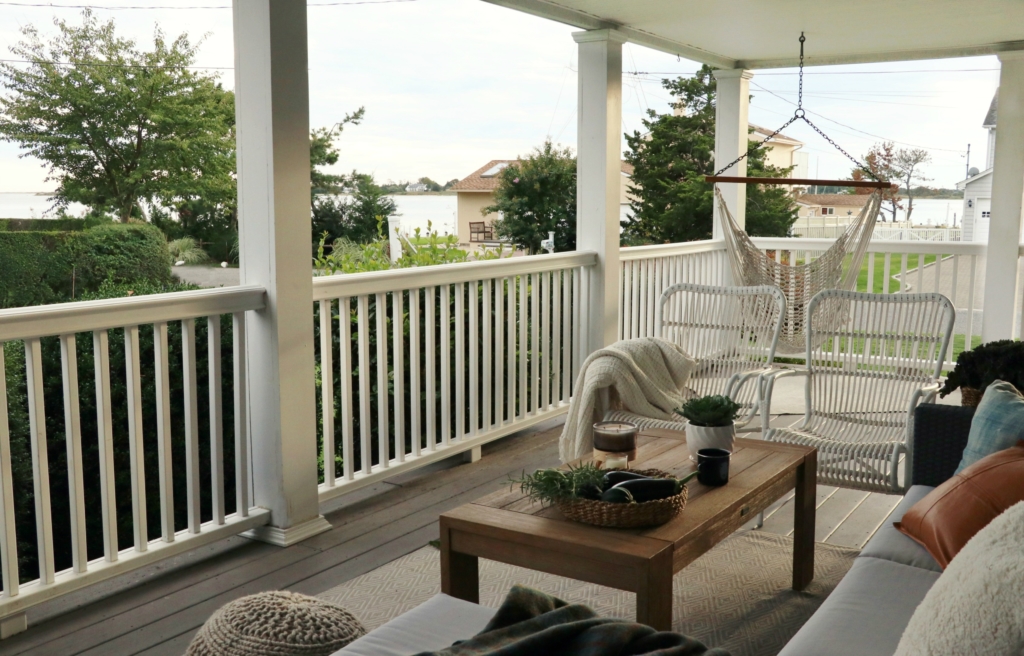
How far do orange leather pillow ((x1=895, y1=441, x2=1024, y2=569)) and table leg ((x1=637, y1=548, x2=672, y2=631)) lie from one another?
639 mm

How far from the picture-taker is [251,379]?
330 centimetres

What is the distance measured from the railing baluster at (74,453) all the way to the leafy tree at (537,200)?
358 cm

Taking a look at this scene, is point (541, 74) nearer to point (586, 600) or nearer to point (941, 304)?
point (941, 304)

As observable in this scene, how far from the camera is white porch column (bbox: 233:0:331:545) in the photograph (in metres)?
3.15

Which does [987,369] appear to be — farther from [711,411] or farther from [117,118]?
[117,118]

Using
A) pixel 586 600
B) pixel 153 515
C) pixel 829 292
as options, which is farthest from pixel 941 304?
pixel 153 515

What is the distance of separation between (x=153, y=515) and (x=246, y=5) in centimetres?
218

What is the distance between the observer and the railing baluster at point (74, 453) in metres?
2.71

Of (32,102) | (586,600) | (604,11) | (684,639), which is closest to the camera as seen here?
(684,639)

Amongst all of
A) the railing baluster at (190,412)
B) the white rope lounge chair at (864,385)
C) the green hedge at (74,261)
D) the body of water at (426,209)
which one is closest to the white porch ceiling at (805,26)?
the body of water at (426,209)

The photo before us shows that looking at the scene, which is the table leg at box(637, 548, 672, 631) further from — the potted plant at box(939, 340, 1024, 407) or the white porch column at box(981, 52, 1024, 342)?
the white porch column at box(981, 52, 1024, 342)

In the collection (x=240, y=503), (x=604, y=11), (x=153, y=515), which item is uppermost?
(x=604, y=11)

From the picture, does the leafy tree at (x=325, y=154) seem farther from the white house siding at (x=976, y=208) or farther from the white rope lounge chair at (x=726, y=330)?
the white house siding at (x=976, y=208)

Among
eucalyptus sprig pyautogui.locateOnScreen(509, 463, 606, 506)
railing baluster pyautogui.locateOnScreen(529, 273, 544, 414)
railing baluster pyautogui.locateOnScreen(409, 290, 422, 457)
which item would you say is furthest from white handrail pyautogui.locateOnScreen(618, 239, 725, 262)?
eucalyptus sprig pyautogui.locateOnScreen(509, 463, 606, 506)
